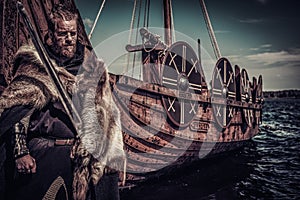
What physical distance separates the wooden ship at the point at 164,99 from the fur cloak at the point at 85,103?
276mm

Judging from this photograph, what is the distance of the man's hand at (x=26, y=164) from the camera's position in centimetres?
316

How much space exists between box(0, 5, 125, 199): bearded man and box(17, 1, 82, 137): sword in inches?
→ 2.4

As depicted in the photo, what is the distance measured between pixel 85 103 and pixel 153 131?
2.36m

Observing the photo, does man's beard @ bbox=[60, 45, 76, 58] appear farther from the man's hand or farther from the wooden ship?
the man's hand

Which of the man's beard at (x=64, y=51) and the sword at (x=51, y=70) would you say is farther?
the man's beard at (x=64, y=51)

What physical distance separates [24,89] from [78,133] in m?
0.90

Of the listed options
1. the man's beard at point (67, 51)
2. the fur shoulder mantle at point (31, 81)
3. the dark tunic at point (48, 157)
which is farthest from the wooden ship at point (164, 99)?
the dark tunic at point (48, 157)

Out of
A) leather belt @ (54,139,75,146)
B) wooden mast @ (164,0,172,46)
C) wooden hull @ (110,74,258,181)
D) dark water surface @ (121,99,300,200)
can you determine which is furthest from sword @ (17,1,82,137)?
wooden mast @ (164,0,172,46)

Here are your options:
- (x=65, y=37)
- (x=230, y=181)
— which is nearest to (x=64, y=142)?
(x=65, y=37)

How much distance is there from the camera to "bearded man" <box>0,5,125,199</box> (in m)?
3.21

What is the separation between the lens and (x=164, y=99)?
589 centimetres

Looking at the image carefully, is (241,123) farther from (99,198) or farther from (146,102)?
(99,198)

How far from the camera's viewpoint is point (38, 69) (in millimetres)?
3377

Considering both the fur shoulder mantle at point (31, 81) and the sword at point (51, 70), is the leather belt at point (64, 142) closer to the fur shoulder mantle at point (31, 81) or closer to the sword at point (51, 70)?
the sword at point (51, 70)
